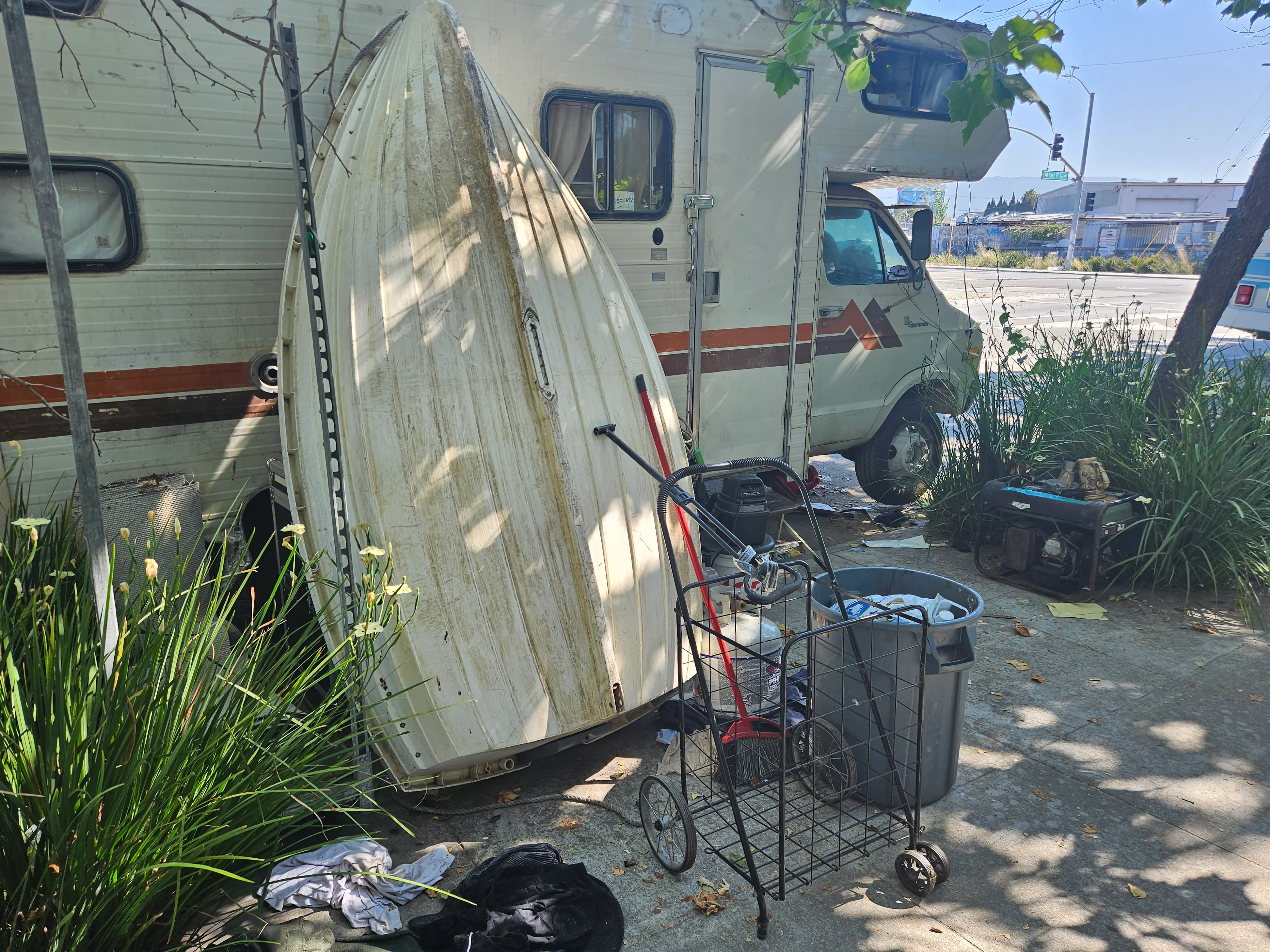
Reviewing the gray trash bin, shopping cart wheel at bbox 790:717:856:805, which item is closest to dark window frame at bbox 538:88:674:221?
the gray trash bin

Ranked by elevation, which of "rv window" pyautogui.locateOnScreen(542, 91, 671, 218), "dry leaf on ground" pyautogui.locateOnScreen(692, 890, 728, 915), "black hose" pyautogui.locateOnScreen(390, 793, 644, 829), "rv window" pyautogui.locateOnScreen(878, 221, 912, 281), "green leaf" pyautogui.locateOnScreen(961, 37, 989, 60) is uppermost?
"green leaf" pyautogui.locateOnScreen(961, 37, 989, 60)

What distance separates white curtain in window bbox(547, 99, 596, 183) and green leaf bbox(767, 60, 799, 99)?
1.09 meters

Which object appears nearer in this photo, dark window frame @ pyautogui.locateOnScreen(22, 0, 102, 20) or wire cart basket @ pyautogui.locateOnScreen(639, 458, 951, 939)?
wire cart basket @ pyautogui.locateOnScreen(639, 458, 951, 939)

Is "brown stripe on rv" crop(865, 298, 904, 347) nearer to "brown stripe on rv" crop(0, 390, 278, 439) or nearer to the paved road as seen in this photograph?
"brown stripe on rv" crop(0, 390, 278, 439)

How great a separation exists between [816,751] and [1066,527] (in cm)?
324

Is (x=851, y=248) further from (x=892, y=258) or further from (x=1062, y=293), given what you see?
(x=1062, y=293)

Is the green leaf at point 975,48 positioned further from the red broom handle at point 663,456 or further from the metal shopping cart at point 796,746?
the metal shopping cart at point 796,746

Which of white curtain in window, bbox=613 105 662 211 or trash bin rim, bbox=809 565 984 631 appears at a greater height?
white curtain in window, bbox=613 105 662 211

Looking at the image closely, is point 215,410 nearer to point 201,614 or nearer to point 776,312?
point 201,614

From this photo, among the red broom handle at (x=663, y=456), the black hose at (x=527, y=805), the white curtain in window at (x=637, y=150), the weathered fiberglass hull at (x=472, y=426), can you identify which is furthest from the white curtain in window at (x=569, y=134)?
the black hose at (x=527, y=805)

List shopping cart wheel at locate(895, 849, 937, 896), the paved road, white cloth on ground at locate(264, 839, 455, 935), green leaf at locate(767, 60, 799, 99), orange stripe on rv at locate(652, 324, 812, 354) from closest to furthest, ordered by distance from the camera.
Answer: white cloth on ground at locate(264, 839, 455, 935) < shopping cart wheel at locate(895, 849, 937, 896) < green leaf at locate(767, 60, 799, 99) < orange stripe on rv at locate(652, 324, 812, 354) < the paved road

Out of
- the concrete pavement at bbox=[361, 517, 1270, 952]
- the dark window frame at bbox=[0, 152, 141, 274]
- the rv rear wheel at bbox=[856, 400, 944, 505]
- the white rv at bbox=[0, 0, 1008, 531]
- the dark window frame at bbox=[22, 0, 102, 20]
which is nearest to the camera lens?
the concrete pavement at bbox=[361, 517, 1270, 952]

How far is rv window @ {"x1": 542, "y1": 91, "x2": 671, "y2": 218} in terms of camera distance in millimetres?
5359

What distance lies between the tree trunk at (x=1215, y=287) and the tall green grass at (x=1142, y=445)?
14cm
